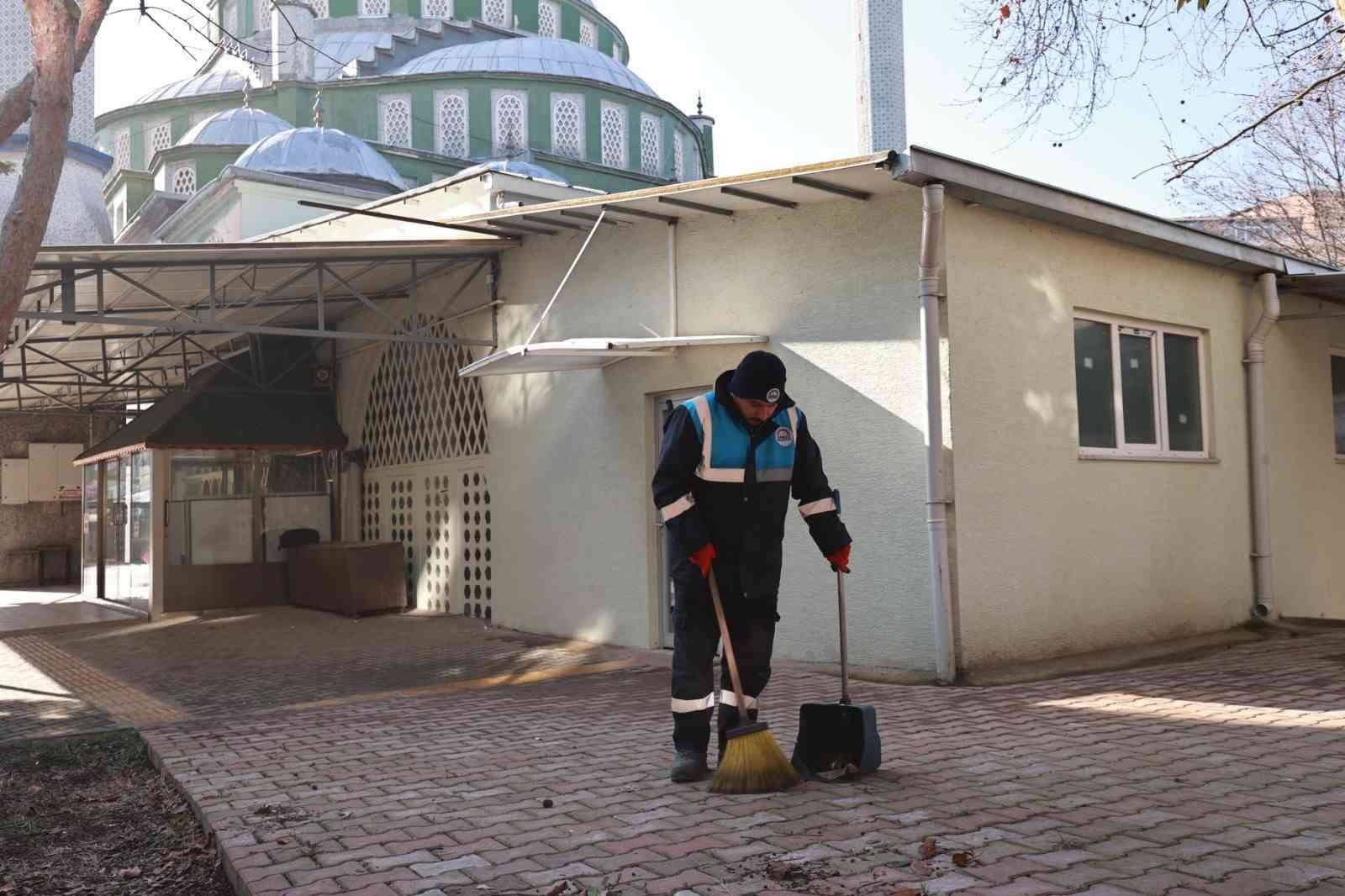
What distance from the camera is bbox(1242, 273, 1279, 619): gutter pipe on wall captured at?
35.8 feet

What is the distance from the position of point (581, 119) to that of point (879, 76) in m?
13.6

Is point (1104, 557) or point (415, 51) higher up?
point (415, 51)

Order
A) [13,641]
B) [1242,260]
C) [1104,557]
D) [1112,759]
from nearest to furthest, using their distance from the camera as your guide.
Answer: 1. [1112,759]
2. [1104,557]
3. [1242,260]
4. [13,641]

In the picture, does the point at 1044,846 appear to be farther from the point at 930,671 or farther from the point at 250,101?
the point at 250,101

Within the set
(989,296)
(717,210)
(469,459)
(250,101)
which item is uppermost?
(250,101)

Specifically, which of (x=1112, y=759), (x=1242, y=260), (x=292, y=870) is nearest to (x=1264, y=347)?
(x=1242, y=260)

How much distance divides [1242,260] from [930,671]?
17.4 feet

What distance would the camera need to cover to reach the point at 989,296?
8.71 meters

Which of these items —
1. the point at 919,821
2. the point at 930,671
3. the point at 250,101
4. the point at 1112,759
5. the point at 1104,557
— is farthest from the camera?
the point at 250,101

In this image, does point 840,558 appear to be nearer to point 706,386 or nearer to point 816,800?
point 816,800

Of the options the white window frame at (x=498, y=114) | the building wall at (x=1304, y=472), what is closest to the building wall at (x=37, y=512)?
the white window frame at (x=498, y=114)

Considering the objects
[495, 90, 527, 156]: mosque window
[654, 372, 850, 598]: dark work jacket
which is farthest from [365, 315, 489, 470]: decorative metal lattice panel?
[495, 90, 527, 156]: mosque window

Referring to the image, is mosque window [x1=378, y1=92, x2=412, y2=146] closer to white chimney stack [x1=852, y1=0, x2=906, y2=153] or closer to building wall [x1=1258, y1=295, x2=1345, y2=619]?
white chimney stack [x1=852, y1=0, x2=906, y2=153]

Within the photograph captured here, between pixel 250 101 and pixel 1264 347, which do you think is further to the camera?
pixel 250 101
